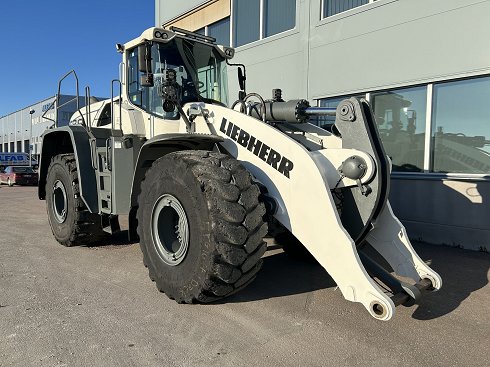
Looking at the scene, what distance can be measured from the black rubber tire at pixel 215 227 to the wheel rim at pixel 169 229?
0.33ft

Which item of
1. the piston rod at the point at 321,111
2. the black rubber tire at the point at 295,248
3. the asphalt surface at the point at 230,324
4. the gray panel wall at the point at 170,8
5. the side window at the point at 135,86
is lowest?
the asphalt surface at the point at 230,324

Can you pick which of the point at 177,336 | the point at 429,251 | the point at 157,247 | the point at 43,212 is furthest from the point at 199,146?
the point at 43,212

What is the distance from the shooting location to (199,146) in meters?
4.37

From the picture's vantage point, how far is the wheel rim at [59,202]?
627 cm

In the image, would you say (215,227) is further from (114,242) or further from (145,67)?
(114,242)

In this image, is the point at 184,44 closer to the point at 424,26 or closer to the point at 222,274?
the point at 222,274

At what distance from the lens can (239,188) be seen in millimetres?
3484

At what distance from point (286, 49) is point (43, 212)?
287 inches

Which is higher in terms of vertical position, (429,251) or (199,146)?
(199,146)

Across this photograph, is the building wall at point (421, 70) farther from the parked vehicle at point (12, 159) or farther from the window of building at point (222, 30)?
the parked vehicle at point (12, 159)

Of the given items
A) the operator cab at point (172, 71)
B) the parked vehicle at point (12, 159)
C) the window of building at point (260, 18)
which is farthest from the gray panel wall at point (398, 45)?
the parked vehicle at point (12, 159)

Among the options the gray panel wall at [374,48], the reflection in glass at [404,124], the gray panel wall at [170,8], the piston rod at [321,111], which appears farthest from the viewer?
the gray panel wall at [170,8]

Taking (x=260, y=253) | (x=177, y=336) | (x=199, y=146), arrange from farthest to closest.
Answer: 1. (x=199, y=146)
2. (x=260, y=253)
3. (x=177, y=336)

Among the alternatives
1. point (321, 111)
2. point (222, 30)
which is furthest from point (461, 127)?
point (222, 30)
